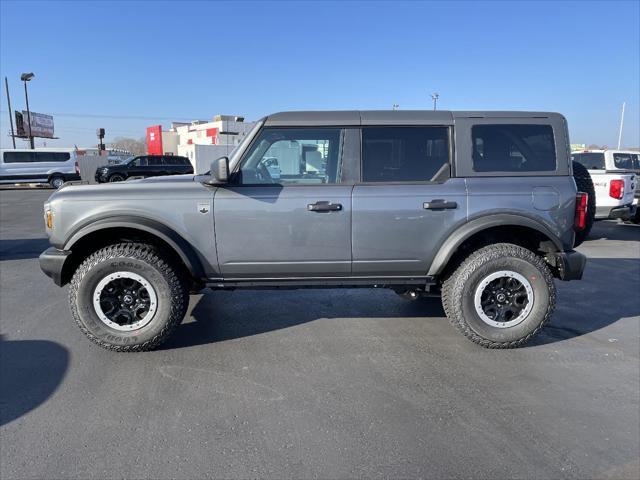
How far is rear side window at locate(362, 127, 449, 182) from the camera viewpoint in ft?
12.2

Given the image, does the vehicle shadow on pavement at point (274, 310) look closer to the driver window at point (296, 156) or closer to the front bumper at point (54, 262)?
the front bumper at point (54, 262)

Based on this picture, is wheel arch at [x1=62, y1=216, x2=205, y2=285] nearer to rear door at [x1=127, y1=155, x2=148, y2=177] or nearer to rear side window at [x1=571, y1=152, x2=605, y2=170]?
rear side window at [x1=571, y1=152, x2=605, y2=170]

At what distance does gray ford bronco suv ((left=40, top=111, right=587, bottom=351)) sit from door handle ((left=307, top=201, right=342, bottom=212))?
1 centimetres

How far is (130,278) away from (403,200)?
2.41m

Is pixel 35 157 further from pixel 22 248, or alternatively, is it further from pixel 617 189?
pixel 617 189

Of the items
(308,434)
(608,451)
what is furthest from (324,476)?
(608,451)

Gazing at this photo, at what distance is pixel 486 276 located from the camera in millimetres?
3684

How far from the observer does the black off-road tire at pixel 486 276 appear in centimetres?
366

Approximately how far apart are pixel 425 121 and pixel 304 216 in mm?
1382

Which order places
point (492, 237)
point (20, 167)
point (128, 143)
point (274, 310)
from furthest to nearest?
point (128, 143)
point (20, 167)
point (274, 310)
point (492, 237)

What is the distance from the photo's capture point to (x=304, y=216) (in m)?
3.57

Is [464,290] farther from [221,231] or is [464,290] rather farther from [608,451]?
[221,231]

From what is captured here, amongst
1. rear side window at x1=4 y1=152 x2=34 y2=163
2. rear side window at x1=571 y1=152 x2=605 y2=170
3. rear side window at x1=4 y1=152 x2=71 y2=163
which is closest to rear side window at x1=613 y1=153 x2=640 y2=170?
rear side window at x1=571 y1=152 x2=605 y2=170

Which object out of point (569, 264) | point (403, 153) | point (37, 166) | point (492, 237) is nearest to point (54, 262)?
point (403, 153)
